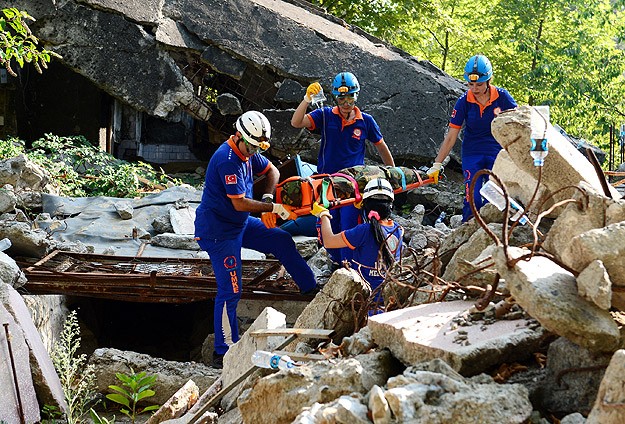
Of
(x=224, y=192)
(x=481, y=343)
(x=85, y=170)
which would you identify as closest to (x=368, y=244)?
(x=224, y=192)

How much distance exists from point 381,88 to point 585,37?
674 centimetres

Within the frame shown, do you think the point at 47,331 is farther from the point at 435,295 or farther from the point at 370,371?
the point at 370,371

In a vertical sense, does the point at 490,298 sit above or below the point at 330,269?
above

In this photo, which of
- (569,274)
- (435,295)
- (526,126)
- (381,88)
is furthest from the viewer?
(381,88)

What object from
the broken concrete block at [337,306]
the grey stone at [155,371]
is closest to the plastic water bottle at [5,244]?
the grey stone at [155,371]

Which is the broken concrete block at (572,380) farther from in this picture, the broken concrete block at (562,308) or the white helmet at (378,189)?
the white helmet at (378,189)

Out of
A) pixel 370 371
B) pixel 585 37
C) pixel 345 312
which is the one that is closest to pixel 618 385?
pixel 370 371

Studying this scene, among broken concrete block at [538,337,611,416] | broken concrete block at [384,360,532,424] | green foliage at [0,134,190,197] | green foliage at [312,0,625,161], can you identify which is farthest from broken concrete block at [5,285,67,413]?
green foliage at [312,0,625,161]

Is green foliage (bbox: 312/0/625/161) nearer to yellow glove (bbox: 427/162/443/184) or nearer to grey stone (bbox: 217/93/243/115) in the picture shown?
grey stone (bbox: 217/93/243/115)

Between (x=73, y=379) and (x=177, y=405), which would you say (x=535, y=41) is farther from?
(x=177, y=405)

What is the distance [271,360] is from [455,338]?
872mm

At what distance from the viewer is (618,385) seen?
8.93ft

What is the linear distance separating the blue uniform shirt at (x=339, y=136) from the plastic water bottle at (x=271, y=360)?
3.83 m

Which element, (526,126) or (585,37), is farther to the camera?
(585,37)
